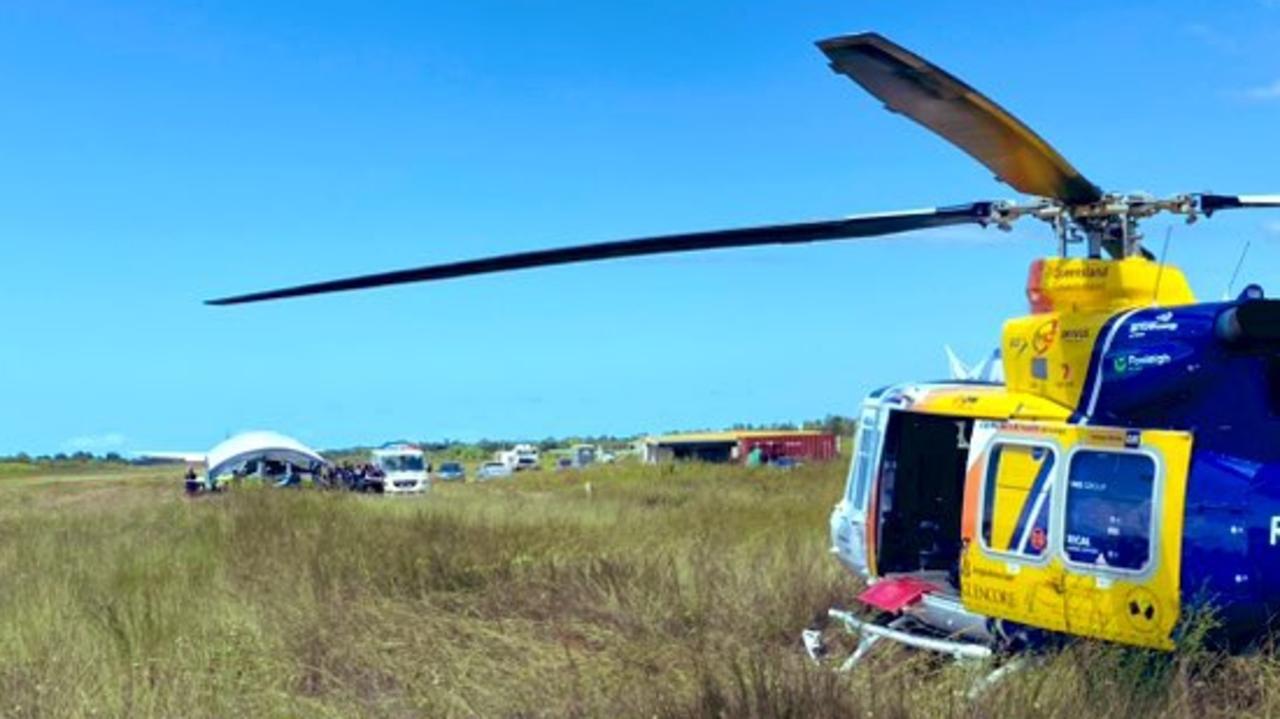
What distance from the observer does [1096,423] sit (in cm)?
629

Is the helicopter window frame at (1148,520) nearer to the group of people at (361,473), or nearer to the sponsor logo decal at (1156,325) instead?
the sponsor logo decal at (1156,325)

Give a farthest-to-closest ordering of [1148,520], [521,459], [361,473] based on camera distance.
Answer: [521,459] → [361,473] → [1148,520]

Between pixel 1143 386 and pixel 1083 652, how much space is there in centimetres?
136

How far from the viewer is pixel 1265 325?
5742mm

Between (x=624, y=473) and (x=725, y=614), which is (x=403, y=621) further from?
(x=624, y=473)

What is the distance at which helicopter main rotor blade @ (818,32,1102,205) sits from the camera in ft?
14.3

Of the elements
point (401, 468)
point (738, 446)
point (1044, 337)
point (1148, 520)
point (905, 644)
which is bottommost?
point (738, 446)

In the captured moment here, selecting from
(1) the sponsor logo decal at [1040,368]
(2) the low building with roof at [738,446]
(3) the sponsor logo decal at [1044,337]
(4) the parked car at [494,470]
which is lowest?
(4) the parked car at [494,470]

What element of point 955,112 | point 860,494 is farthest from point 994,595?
point 955,112

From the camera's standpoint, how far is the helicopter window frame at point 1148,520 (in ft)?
19.0

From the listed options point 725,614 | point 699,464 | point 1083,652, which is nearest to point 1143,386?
point 1083,652

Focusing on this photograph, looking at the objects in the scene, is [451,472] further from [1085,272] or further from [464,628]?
[1085,272]

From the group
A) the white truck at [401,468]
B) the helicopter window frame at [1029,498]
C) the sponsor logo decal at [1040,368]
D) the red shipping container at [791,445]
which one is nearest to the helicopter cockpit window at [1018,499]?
the helicopter window frame at [1029,498]

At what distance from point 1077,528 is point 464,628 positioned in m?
4.11
